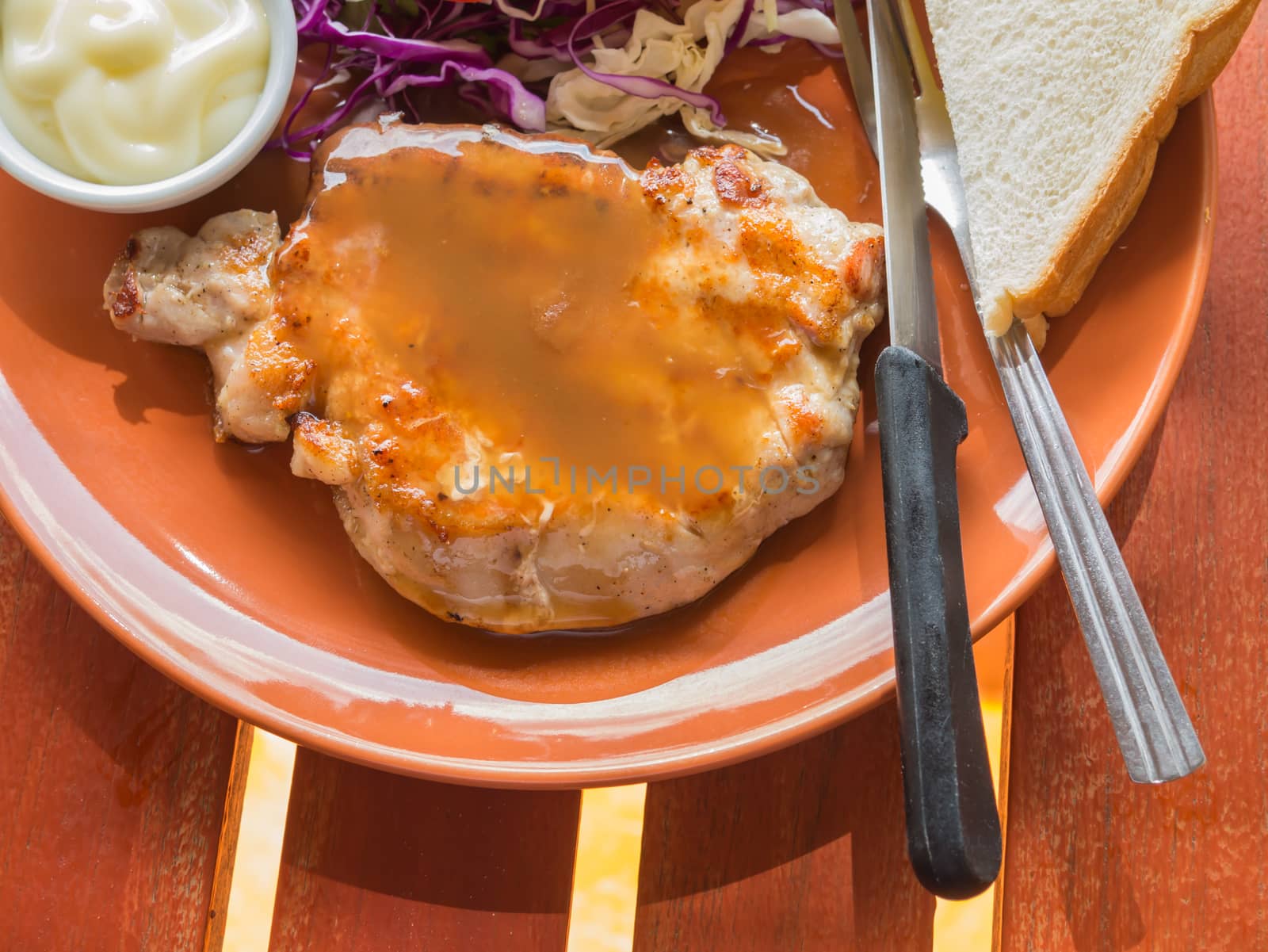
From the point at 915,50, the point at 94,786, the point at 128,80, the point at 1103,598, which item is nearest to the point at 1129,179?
the point at 915,50

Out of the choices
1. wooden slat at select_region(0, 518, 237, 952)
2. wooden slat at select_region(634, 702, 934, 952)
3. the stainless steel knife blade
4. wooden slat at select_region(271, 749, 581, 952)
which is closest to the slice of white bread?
the stainless steel knife blade

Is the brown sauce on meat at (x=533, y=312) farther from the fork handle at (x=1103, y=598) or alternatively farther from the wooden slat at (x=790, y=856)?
the wooden slat at (x=790, y=856)

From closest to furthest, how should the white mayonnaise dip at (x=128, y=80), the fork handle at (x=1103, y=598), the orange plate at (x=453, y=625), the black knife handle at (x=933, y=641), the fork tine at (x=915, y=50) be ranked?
1. the black knife handle at (x=933, y=641)
2. the fork handle at (x=1103, y=598)
3. the white mayonnaise dip at (x=128, y=80)
4. the orange plate at (x=453, y=625)
5. the fork tine at (x=915, y=50)

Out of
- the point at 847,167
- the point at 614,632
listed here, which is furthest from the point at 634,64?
the point at 614,632

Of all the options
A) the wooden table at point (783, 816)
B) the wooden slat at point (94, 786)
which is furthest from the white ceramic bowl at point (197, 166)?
the wooden table at point (783, 816)

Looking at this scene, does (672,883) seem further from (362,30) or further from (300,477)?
(362,30)
